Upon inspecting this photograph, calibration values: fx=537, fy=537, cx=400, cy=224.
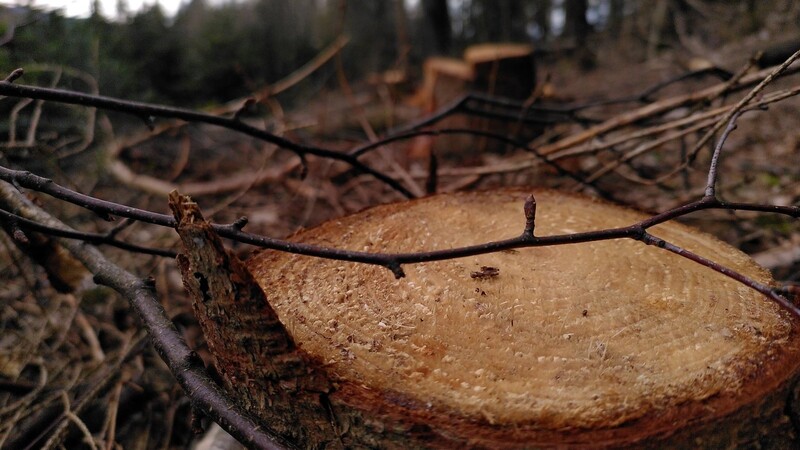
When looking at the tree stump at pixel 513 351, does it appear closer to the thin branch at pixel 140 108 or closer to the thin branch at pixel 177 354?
the thin branch at pixel 177 354

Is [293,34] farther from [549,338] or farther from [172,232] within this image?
[549,338]

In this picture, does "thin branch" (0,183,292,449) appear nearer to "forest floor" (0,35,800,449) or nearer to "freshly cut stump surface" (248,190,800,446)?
"freshly cut stump surface" (248,190,800,446)

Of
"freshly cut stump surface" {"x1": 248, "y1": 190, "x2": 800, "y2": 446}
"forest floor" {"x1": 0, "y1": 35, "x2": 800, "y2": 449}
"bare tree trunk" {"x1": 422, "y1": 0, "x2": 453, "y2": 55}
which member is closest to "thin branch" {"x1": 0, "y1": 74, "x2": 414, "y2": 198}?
"forest floor" {"x1": 0, "y1": 35, "x2": 800, "y2": 449}

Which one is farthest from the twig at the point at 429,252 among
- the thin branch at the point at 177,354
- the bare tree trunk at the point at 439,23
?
the bare tree trunk at the point at 439,23

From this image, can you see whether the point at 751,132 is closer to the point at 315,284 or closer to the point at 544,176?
the point at 544,176

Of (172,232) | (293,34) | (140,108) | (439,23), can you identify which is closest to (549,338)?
(140,108)
